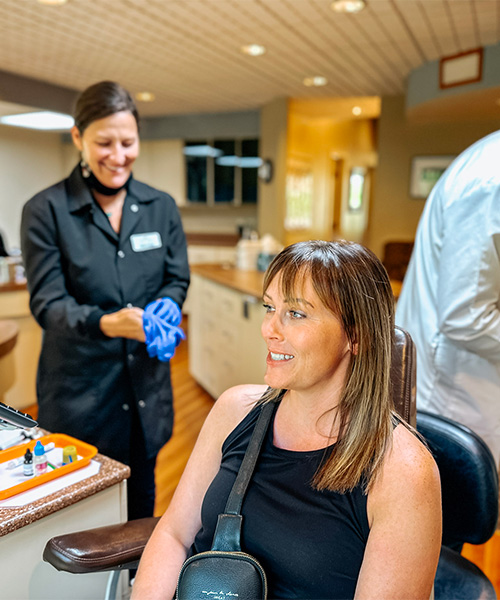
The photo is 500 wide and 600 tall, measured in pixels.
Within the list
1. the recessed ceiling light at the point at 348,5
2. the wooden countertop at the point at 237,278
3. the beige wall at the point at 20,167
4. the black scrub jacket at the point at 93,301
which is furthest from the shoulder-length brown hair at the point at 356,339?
the beige wall at the point at 20,167

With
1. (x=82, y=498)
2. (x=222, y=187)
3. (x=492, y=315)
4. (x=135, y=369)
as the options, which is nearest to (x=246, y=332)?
(x=135, y=369)

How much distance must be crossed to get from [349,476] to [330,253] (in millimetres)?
391

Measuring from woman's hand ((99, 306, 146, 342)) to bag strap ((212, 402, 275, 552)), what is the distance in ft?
1.90

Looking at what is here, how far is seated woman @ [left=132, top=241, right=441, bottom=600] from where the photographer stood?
85 cm

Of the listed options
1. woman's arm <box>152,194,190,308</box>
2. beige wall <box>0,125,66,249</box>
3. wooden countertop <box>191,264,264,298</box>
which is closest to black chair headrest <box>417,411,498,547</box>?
woman's arm <box>152,194,190,308</box>

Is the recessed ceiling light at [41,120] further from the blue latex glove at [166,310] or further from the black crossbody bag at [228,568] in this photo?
the black crossbody bag at [228,568]

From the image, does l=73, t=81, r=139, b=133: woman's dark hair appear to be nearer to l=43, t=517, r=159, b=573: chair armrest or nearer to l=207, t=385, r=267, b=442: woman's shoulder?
l=207, t=385, r=267, b=442: woman's shoulder

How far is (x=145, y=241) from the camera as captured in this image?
1.66 metres

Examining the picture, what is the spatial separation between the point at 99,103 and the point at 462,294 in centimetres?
114

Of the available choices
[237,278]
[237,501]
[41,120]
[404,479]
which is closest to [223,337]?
[237,278]

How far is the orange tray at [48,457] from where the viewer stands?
3.44 ft

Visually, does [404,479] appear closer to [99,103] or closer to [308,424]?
[308,424]

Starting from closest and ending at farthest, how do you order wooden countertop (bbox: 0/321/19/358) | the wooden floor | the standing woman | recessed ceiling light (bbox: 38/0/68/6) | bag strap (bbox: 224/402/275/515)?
bag strap (bbox: 224/402/275/515), the standing woman, the wooden floor, wooden countertop (bbox: 0/321/19/358), recessed ceiling light (bbox: 38/0/68/6)

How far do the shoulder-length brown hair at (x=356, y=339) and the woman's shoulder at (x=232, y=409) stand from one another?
217mm
